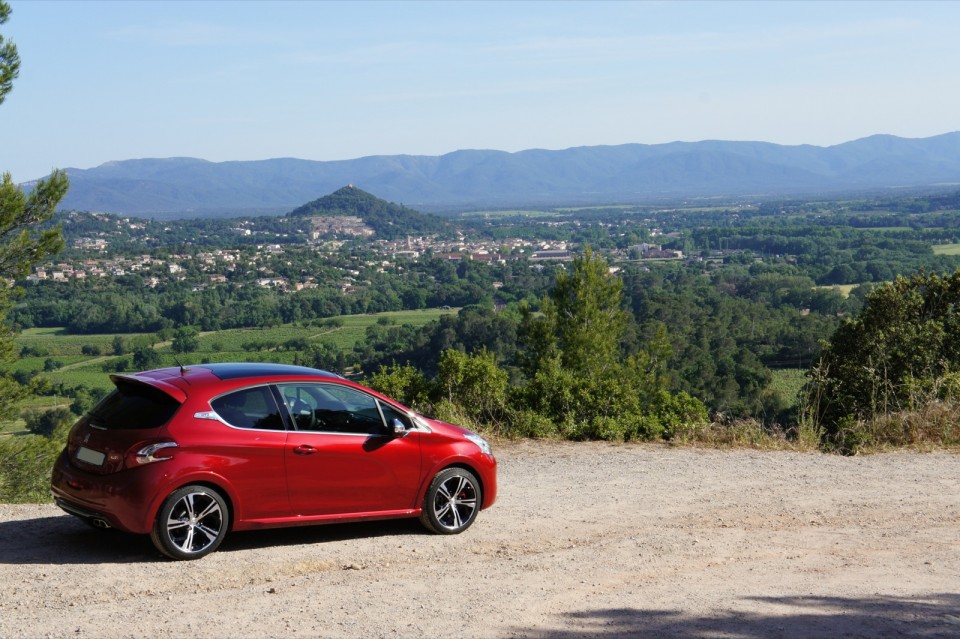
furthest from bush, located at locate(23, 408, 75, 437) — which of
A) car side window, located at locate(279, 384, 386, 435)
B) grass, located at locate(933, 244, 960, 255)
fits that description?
grass, located at locate(933, 244, 960, 255)

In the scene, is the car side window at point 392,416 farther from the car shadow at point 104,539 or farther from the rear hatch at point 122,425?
the rear hatch at point 122,425

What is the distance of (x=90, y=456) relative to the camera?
21.4ft

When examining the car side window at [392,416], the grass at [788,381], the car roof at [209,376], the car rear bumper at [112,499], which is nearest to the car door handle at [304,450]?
the car roof at [209,376]

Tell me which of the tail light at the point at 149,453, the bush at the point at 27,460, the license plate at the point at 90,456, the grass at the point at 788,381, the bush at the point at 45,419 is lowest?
the grass at the point at 788,381

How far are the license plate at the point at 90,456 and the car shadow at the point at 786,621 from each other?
9.59ft

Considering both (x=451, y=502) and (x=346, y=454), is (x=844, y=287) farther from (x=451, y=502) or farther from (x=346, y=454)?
(x=346, y=454)

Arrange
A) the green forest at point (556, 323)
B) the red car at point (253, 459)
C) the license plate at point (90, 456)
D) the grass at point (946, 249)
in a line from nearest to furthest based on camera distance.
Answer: the red car at point (253, 459), the license plate at point (90, 456), the green forest at point (556, 323), the grass at point (946, 249)

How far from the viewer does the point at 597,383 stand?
12828 millimetres

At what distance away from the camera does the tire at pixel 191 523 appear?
20.7 ft

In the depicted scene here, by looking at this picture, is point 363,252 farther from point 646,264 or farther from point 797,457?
point 797,457

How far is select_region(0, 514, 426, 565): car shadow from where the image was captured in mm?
6512

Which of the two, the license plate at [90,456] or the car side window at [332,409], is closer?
the license plate at [90,456]

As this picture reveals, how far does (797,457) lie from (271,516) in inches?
253

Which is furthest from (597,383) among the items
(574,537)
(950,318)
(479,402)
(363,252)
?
(363,252)
